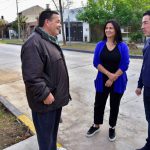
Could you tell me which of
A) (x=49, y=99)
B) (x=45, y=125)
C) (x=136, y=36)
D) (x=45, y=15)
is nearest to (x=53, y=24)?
(x=45, y=15)

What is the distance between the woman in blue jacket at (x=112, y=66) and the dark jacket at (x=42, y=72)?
103 centimetres

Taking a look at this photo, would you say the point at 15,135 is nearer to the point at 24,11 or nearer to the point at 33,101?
the point at 33,101

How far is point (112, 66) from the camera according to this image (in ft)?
12.1

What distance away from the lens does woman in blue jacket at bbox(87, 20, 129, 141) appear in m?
3.63

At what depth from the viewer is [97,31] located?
25734mm

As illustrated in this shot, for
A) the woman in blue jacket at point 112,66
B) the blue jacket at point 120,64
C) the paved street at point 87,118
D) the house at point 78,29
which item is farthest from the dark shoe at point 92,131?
the house at point 78,29

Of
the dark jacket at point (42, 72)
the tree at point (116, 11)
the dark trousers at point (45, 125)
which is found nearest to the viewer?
the dark jacket at point (42, 72)

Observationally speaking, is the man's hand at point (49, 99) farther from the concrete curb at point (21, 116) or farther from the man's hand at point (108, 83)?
the concrete curb at point (21, 116)

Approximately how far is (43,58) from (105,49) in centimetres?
137

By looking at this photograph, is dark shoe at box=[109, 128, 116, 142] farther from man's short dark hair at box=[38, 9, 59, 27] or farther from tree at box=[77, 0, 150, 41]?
tree at box=[77, 0, 150, 41]

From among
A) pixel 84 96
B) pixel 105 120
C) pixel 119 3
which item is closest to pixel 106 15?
pixel 119 3

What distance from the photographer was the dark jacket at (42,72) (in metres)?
2.51

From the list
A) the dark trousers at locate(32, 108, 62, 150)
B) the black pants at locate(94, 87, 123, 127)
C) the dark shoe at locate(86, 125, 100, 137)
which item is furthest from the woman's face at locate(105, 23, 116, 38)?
the dark shoe at locate(86, 125, 100, 137)

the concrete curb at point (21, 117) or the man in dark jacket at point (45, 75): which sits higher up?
the man in dark jacket at point (45, 75)
